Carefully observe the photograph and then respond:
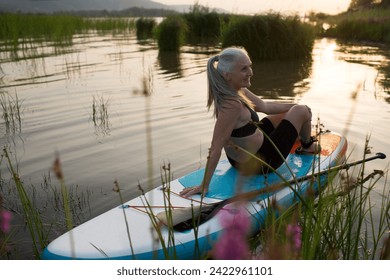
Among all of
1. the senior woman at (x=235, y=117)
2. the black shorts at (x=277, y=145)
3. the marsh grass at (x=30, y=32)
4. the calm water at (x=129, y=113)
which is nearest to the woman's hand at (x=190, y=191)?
the senior woman at (x=235, y=117)

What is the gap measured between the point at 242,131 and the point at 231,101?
0.32 m

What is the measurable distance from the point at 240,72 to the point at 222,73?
0.47 ft

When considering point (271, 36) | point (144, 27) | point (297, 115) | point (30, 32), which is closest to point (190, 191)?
point (297, 115)

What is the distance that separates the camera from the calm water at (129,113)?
4383 mm

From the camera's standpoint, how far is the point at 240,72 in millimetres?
3145

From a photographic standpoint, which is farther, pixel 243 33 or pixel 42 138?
pixel 243 33

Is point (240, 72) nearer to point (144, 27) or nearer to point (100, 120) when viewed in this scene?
point (100, 120)

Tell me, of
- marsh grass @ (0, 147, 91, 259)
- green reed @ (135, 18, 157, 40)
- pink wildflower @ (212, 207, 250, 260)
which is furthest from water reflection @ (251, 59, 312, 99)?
green reed @ (135, 18, 157, 40)
